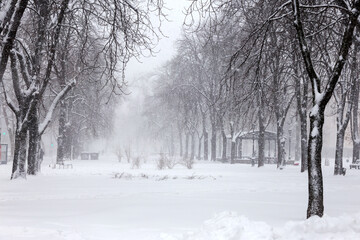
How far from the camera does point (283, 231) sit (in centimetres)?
567

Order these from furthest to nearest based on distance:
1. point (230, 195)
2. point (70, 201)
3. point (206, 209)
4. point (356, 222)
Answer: point (230, 195), point (70, 201), point (206, 209), point (356, 222)

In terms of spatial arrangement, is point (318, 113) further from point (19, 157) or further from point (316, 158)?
point (19, 157)

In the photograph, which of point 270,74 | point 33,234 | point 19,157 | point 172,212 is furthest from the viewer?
point 270,74

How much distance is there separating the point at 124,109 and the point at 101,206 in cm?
8342

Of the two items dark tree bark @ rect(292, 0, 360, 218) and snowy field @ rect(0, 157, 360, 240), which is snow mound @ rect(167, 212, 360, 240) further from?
dark tree bark @ rect(292, 0, 360, 218)

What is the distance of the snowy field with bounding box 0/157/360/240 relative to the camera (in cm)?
567

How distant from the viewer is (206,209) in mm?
8664

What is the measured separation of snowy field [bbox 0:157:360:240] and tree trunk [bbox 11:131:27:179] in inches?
17.4

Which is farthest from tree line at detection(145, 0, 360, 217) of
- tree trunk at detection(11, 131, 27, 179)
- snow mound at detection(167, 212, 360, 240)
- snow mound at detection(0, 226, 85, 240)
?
tree trunk at detection(11, 131, 27, 179)

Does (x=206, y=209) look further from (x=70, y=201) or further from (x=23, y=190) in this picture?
(x=23, y=190)

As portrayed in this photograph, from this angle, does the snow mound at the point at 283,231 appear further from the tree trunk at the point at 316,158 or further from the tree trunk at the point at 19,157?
the tree trunk at the point at 19,157

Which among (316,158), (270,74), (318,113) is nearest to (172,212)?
(316,158)

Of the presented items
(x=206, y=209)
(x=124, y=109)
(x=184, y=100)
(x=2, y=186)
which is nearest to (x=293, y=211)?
(x=206, y=209)

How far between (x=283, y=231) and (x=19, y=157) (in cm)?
1095
